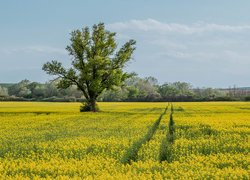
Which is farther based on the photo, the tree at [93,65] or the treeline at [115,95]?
the treeline at [115,95]

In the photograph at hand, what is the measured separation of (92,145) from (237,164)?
645 centimetres

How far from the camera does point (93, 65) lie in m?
56.8

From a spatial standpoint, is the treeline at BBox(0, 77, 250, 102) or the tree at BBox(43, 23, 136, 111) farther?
the treeline at BBox(0, 77, 250, 102)

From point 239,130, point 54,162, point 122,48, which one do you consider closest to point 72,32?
point 122,48

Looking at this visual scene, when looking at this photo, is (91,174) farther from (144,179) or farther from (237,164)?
(237,164)

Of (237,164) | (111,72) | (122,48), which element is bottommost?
(237,164)

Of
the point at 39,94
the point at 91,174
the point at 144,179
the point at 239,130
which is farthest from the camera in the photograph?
the point at 39,94

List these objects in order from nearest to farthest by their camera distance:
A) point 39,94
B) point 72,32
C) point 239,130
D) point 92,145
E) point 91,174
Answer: point 91,174, point 92,145, point 239,130, point 72,32, point 39,94

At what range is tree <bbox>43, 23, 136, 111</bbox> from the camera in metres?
57.1

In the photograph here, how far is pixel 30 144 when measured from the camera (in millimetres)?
17516

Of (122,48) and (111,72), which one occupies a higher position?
(122,48)

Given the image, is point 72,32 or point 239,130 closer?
point 239,130

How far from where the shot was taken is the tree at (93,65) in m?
57.1

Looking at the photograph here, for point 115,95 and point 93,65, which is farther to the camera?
point 115,95
